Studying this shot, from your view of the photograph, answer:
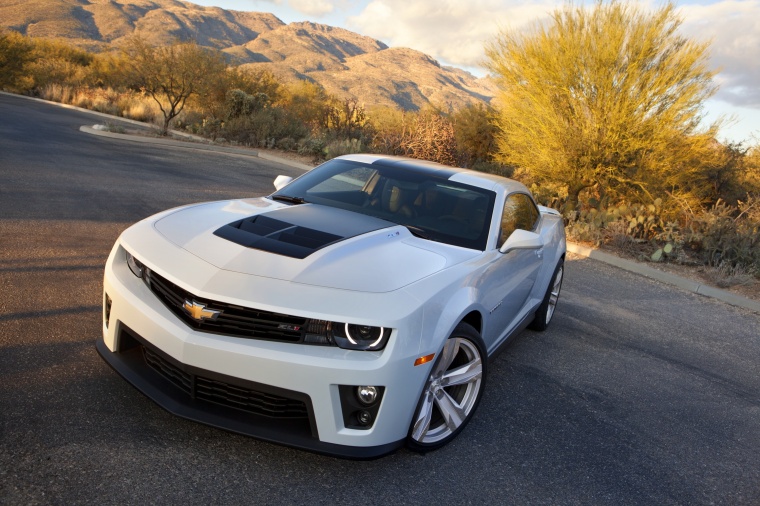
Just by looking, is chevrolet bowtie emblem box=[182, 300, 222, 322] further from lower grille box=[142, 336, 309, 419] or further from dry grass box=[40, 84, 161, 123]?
dry grass box=[40, 84, 161, 123]

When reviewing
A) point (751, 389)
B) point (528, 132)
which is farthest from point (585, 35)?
point (751, 389)

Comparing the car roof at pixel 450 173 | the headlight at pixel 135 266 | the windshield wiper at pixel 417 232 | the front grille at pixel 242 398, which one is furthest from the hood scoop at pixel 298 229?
the car roof at pixel 450 173

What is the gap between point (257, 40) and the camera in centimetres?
14825

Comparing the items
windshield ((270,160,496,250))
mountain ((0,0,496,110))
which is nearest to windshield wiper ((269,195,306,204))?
windshield ((270,160,496,250))

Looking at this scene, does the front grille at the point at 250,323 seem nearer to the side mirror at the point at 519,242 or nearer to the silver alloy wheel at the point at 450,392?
the silver alloy wheel at the point at 450,392

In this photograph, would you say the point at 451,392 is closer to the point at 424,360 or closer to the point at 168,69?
the point at 424,360

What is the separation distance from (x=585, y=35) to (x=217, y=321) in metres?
12.3

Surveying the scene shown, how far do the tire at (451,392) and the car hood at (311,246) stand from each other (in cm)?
44

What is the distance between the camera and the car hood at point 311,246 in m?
2.91

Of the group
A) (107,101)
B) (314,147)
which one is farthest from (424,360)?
(107,101)

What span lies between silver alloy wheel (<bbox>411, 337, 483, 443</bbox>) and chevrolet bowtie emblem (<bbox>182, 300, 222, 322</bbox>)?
1084 mm

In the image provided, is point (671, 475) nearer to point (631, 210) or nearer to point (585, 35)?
point (631, 210)

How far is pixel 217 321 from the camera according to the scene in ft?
8.96

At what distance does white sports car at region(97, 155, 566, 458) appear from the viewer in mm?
2639
